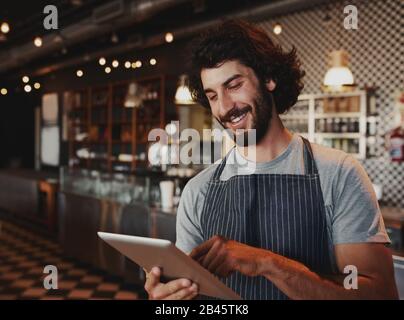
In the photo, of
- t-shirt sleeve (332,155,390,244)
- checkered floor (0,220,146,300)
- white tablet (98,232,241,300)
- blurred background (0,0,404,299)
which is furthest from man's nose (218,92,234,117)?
checkered floor (0,220,146,300)

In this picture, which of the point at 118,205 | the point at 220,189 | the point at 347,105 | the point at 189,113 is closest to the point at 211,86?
the point at 220,189

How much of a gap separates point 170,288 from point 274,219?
0.42m

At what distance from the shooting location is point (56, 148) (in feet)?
34.5

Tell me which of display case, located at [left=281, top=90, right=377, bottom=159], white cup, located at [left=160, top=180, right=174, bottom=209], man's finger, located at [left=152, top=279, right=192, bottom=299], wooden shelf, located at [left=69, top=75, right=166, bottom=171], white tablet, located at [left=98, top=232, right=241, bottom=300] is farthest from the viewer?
wooden shelf, located at [left=69, top=75, right=166, bottom=171]

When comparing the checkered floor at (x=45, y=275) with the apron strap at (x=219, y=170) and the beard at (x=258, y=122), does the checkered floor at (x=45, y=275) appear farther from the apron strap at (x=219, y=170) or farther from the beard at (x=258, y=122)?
the beard at (x=258, y=122)

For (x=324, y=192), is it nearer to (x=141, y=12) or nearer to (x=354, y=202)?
(x=354, y=202)

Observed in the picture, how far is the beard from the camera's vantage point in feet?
4.96

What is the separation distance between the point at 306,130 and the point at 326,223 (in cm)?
435

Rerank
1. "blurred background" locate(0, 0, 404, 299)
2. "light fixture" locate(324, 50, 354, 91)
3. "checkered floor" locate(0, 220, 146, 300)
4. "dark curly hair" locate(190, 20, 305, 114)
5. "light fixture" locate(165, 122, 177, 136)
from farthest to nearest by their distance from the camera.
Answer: "light fixture" locate(165, 122, 177, 136), "blurred background" locate(0, 0, 404, 299), "checkered floor" locate(0, 220, 146, 300), "light fixture" locate(324, 50, 354, 91), "dark curly hair" locate(190, 20, 305, 114)

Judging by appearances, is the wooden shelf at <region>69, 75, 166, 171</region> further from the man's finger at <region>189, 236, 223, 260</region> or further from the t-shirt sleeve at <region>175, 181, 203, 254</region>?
the man's finger at <region>189, 236, 223, 260</region>

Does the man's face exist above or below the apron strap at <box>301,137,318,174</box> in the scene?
above

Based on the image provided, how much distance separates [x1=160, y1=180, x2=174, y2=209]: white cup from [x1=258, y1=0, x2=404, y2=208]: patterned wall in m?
2.33

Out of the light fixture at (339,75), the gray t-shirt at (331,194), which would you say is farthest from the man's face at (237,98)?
the light fixture at (339,75)

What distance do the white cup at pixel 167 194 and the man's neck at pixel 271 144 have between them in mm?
2698
